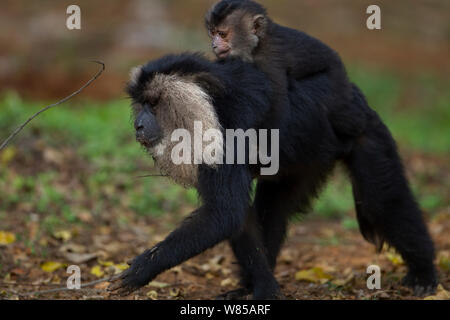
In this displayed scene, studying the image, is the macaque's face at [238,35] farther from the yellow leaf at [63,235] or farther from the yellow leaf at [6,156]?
the yellow leaf at [6,156]

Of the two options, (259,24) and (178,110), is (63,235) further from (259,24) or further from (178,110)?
(259,24)

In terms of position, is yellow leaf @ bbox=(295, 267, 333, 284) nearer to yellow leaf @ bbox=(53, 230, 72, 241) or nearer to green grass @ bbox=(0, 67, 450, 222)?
green grass @ bbox=(0, 67, 450, 222)

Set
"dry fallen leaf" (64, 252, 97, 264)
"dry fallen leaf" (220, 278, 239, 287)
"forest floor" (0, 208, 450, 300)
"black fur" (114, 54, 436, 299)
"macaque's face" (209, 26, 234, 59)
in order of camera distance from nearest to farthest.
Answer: "black fur" (114, 54, 436, 299)
"macaque's face" (209, 26, 234, 59)
"forest floor" (0, 208, 450, 300)
"dry fallen leaf" (220, 278, 239, 287)
"dry fallen leaf" (64, 252, 97, 264)

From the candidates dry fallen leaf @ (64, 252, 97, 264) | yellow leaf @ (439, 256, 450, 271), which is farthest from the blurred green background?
yellow leaf @ (439, 256, 450, 271)

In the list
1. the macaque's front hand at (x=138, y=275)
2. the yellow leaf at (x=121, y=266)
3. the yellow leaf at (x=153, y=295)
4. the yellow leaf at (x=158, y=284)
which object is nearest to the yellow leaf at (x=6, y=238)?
the yellow leaf at (x=121, y=266)

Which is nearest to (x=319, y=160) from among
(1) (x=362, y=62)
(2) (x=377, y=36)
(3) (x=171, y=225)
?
(3) (x=171, y=225)

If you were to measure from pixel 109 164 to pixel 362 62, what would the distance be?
9401mm

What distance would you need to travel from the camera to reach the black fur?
3.98 m

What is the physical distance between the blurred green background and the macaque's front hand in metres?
1.04

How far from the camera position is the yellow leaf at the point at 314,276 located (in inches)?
213

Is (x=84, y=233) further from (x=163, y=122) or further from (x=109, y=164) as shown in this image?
(x=163, y=122)

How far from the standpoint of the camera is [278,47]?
4.71 m

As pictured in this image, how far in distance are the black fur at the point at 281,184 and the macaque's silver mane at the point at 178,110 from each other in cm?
7

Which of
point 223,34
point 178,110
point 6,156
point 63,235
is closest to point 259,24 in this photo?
point 223,34
